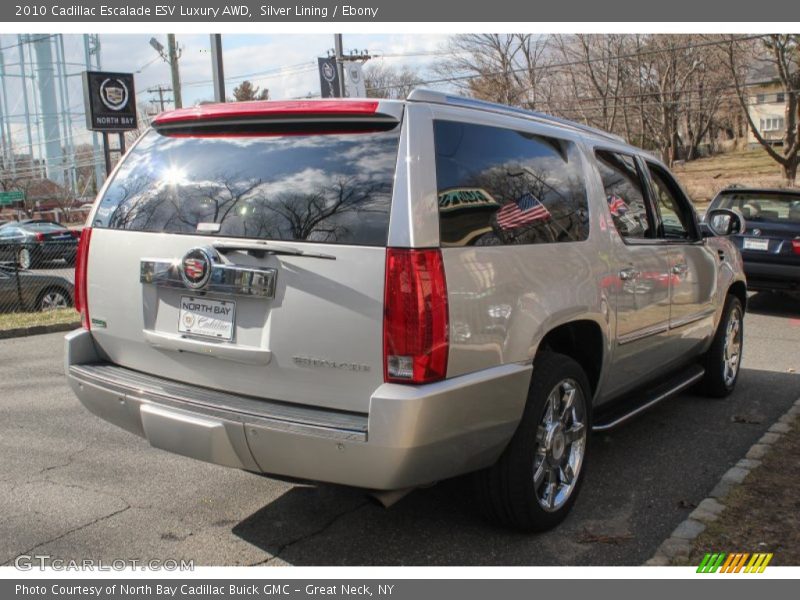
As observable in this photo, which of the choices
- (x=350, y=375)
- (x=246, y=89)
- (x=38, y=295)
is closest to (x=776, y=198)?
(x=350, y=375)

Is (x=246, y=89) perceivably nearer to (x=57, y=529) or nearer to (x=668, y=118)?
(x=668, y=118)

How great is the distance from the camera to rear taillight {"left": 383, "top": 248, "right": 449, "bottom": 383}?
9.48 ft

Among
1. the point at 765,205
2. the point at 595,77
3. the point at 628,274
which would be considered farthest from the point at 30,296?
the point at 595,77

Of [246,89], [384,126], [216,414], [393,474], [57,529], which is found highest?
[246,89]

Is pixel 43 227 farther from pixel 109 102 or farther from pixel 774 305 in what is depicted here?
pixel 774 305

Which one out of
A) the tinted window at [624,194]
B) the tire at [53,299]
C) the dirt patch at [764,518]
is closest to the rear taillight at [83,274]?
the tinted window at [624,194]

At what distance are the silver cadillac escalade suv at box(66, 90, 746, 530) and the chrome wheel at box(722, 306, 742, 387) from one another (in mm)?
2480

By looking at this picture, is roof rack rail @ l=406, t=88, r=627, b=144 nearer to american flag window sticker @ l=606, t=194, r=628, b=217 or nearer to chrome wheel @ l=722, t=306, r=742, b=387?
american flag window sticker @ l=606, t=194, r=628, b=217

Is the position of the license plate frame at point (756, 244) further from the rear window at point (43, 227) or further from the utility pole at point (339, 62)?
the rear window at point (43, 227)

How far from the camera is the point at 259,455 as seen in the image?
10.2 ft

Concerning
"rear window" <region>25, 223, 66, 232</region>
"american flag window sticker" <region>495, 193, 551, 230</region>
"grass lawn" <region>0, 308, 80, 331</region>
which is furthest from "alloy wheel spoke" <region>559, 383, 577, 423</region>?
"rear window" <region>25, 223, 66, 232</region>

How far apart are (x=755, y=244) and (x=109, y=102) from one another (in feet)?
43.6

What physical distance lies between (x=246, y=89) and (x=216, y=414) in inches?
3428

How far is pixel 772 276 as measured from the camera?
1023 centimetres
